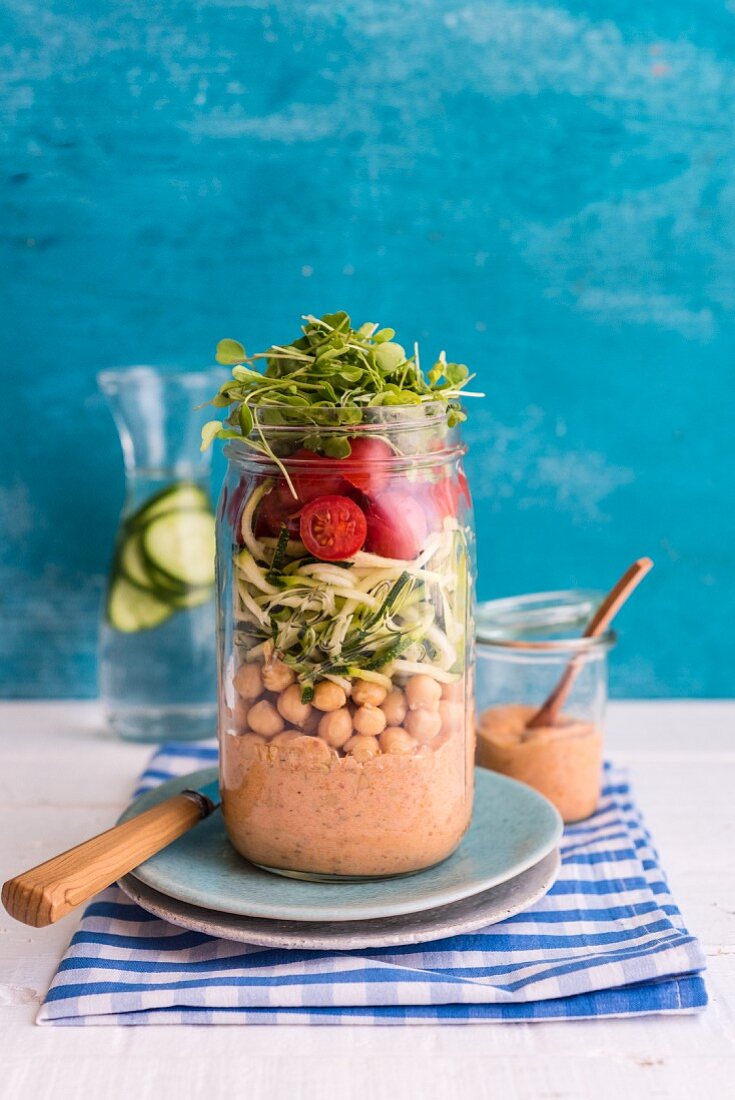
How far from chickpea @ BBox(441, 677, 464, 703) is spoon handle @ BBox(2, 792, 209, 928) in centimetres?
20

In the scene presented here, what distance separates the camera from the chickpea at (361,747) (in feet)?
2.56

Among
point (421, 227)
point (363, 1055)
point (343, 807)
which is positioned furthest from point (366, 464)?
point (421, 227)

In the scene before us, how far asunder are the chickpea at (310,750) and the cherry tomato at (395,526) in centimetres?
13

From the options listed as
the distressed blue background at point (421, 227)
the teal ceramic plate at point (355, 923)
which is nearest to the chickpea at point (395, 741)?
the teal ceramic plate at point (355, 923)

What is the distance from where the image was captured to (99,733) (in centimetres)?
129

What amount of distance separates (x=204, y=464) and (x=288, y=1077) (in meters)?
0.73

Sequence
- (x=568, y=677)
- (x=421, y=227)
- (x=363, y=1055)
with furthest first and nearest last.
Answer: (x=421, y=227) < (x=568, y=677) < (x=363, y=1055)

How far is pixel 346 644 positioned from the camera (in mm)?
771

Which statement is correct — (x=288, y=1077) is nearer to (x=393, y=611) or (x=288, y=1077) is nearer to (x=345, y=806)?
(x=345, y=806)

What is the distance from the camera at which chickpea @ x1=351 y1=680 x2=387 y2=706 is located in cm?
78

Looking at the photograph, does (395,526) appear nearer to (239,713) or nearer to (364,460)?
(364,460)

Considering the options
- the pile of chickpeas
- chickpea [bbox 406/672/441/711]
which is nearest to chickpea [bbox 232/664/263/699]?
the pile of chickpeas

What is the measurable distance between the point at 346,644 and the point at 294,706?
6cm

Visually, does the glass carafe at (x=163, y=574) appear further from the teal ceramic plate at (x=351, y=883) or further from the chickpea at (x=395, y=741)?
the chickpea at (x=395, y=741)
